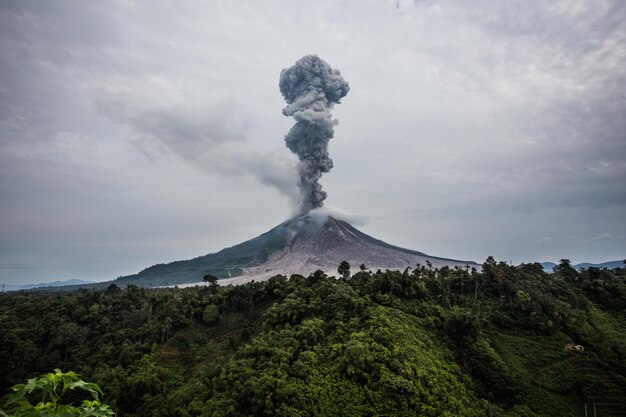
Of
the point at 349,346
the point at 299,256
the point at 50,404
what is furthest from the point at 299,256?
the point at 50,404

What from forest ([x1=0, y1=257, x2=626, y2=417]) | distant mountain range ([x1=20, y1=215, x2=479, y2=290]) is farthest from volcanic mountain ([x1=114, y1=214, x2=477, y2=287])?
forest ([x1=0, y1=257, x2=626, y2=417])

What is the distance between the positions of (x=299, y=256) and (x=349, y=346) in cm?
6024

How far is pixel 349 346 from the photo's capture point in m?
28.6

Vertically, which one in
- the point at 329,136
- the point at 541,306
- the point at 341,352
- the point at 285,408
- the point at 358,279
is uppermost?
the point at 329,136

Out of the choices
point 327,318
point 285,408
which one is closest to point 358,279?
point 327,318

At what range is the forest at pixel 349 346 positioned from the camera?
25891mm

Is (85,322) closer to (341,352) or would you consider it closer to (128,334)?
(128,334)

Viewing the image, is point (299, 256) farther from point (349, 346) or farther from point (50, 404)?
point (50, 404)

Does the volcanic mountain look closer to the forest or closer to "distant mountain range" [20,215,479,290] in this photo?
"distant mountain range" [20,215,479,290]

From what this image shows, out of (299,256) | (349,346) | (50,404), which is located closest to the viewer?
(50,404)

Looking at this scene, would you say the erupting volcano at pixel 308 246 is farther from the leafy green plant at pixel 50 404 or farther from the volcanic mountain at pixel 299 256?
the leafy green plant at pixel 50 404

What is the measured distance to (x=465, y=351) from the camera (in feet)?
103

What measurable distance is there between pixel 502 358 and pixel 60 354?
42.3 metres

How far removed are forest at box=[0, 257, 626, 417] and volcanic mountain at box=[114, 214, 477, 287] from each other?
3127cm
